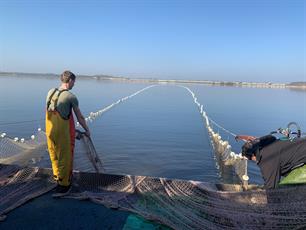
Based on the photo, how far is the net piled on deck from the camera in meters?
5.84

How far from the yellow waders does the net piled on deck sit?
0.58m

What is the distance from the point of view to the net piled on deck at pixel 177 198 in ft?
19.1

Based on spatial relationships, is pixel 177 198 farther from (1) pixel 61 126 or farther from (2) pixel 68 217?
(1) pixel 61 126

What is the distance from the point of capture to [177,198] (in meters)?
6.78

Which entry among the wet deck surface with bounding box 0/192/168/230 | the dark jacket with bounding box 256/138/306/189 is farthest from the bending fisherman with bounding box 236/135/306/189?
the wet deck surface with bounding box 0/192/168/230

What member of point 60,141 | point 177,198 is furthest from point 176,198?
point 60,141

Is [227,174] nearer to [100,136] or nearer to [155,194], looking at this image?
[155,194]

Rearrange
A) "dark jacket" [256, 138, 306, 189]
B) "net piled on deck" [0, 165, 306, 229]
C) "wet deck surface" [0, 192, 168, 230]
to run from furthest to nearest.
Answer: "dark jacket" [256, 138, 306, 189]
"net piled on deck" [0, 165, 306, 229]
"wet deck surface" [0, 192, 168, 230]

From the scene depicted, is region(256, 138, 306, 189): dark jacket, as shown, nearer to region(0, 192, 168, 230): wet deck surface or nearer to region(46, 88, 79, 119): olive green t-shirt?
region(0, 192, 168, 230): wet deck surface

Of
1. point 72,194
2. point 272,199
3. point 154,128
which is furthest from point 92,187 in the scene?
point 154,128

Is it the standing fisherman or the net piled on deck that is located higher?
the standing fisherman

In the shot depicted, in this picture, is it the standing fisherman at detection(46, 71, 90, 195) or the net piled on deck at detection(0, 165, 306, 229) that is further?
the standing fisherman at detection(46, 71, 90, 195)

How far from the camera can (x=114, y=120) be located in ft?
105

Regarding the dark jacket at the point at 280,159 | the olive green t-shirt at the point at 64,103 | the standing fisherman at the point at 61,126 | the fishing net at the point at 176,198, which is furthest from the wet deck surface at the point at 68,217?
the dark jacket at the point at 280,159
